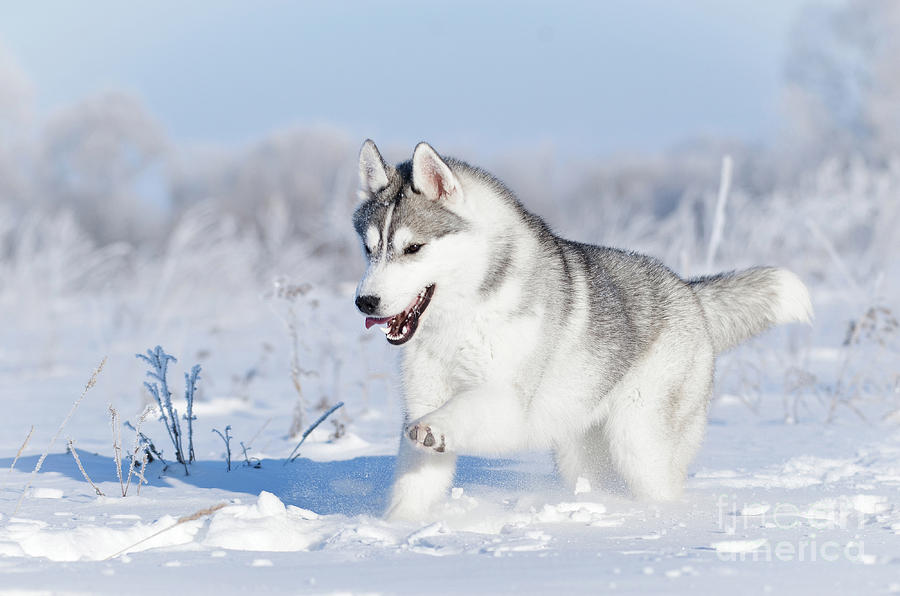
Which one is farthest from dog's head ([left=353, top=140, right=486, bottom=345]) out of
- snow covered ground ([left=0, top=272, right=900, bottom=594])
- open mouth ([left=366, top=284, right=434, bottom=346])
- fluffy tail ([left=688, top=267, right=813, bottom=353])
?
fluffy tail ([left=688, top=267, right=813, bottom=353])

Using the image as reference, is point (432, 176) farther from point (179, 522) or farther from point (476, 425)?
point (179, 522)

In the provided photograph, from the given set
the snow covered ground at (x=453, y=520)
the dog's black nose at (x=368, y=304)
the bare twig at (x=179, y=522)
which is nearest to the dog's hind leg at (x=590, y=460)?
the snow covered ground at (x=453, y=520)

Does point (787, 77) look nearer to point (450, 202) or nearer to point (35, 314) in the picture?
point (35, 314)

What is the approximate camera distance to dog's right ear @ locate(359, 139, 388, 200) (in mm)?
3830

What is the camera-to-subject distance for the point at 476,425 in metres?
3.35

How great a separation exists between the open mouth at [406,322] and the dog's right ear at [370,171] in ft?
1.92

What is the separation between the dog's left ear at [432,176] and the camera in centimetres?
359

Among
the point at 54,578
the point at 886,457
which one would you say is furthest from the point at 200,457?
the point at 886,457

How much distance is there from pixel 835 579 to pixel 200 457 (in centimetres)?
372

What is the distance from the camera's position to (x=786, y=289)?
14.8ft

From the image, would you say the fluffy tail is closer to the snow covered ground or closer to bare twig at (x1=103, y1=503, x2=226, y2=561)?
the snow covered ground

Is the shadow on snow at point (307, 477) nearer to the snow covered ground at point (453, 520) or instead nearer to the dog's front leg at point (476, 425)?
the snow covered ground at point (453, 520)

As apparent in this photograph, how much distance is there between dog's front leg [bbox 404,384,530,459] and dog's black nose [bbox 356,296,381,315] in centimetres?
42

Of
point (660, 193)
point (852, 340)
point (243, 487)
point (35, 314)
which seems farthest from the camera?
point (660, 193)
